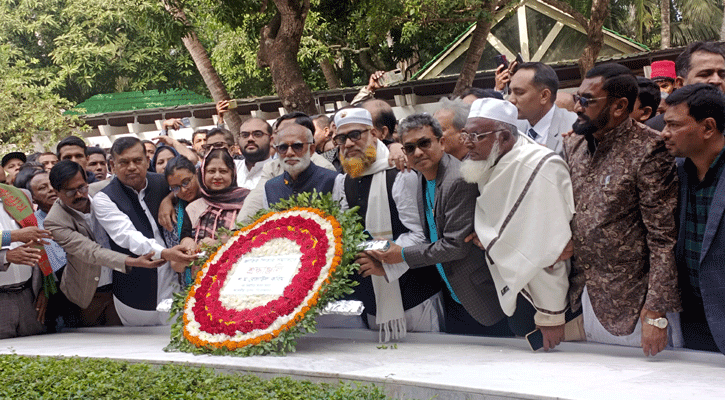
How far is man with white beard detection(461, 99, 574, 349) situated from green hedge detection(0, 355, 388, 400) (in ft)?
4.09

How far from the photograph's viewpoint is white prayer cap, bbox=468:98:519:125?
5320mm

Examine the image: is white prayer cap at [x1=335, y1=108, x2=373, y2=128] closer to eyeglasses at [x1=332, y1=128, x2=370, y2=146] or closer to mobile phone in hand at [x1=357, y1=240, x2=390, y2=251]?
eyeglasses at [x1=332, y1=128, x2=370, y2=146]

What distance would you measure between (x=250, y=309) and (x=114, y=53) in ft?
77.3

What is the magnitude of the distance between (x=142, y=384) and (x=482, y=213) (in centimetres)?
263

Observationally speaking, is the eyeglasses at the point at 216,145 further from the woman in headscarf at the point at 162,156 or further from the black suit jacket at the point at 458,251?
the black suit jacket at the point at 458,251

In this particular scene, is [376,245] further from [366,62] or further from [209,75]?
[366,62]

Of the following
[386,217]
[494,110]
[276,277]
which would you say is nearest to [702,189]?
[494,110]

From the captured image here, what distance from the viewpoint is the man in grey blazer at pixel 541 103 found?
5996mm

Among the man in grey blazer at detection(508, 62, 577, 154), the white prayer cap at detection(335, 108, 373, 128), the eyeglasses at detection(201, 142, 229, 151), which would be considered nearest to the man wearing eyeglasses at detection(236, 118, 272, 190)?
the eyeglasses at detection(201, 142, 229, 151)

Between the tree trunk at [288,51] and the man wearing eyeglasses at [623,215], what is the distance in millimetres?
8357

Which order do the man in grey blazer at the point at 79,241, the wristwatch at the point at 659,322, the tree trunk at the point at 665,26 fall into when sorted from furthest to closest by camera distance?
the tree trunk at the point at 665,26
the man in grey blazer at the point at 79,241
the wristwatch at the point at 659,322

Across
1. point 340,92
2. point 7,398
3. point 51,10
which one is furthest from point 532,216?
point 51,10

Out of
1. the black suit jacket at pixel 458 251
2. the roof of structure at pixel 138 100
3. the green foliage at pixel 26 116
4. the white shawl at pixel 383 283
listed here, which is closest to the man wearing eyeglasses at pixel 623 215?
the black suit jacket at pixel 458 251

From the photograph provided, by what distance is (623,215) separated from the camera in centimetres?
490
